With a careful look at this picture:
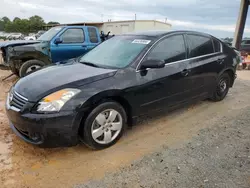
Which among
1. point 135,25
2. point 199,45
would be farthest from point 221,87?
point 135,25

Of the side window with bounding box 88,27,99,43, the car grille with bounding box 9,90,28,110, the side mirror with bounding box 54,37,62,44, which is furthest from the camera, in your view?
the side window with bounding box 88,27,99,43

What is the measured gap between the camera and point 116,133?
3125 mm

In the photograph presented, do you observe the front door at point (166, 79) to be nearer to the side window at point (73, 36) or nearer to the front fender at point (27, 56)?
the side window at point (73, 36)

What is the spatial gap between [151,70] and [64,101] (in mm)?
1411

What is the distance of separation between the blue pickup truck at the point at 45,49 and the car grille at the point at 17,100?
3.08m

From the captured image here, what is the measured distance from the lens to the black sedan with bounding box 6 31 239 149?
263 centimetres

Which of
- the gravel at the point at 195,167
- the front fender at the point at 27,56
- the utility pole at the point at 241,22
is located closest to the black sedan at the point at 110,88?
the gravel at the point at 195,167

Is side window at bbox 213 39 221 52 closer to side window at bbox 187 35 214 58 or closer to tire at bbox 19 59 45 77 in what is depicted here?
side window at bbox 187 35 214 58

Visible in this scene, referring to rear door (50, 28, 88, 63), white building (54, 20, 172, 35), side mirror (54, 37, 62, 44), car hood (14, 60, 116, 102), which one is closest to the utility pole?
rear door (50, 28, 88, 63)

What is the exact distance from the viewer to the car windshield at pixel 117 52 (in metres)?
3.36

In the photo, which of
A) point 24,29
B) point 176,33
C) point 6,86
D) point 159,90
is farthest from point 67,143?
point 24,29

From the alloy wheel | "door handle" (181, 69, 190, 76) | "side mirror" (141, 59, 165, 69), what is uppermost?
"side mirror" (141, 59, 165, 69)

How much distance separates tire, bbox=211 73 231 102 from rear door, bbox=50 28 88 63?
168 inches

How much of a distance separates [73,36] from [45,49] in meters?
1.02
